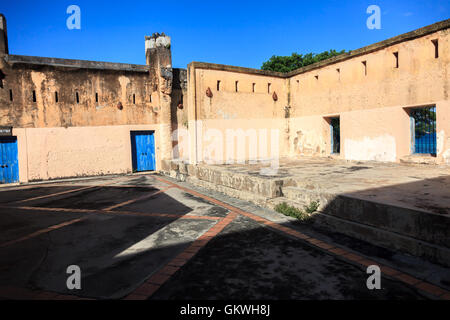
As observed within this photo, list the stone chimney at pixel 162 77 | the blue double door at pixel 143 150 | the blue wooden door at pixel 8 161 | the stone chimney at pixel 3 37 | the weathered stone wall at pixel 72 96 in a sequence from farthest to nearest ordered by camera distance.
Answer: the blue double door at pixel 143 150 → the stone chimney at pixel 162 77 → the blue wooden door at pixel 8 161 → the weathered stone wall at pixel 72 96 → the stone chimney at pixel 3 37

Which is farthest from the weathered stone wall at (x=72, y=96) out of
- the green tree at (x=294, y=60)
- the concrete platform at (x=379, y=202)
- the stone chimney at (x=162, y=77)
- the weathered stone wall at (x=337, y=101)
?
the green tree at (x=294, y=60)

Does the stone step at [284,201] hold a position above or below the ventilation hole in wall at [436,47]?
below

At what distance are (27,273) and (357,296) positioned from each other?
3.82 m

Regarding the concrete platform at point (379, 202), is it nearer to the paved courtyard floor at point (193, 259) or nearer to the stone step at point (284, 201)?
the stone step at point (284, 201)

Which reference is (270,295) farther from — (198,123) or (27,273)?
(198,123)

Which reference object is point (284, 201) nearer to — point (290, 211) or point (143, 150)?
point (290, 211)

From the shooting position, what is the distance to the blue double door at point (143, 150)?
14227 millimetres

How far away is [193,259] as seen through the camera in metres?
3.85

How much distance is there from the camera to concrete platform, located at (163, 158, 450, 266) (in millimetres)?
3666

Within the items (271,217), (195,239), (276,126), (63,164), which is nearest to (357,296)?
(195,239)

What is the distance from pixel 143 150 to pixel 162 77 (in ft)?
12.1

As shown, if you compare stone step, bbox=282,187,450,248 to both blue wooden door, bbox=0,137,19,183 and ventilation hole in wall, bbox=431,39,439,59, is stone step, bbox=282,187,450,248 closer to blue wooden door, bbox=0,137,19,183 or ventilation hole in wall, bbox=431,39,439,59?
ventilation hole in wall, bbox=431,39,439,59

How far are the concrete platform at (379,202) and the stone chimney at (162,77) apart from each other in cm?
712
